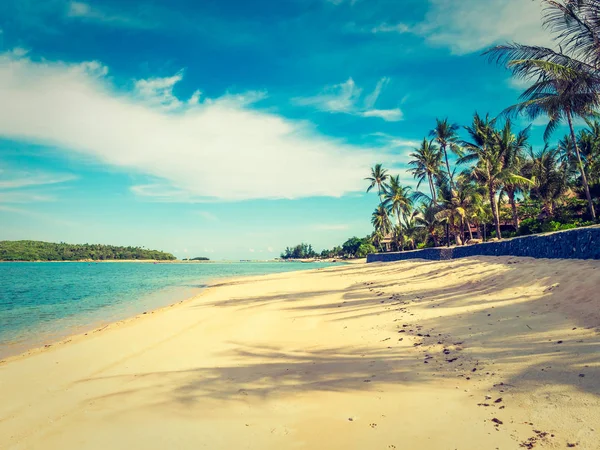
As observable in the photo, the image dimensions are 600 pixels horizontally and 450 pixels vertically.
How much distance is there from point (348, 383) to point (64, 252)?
652 feet

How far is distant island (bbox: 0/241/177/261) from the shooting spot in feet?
483

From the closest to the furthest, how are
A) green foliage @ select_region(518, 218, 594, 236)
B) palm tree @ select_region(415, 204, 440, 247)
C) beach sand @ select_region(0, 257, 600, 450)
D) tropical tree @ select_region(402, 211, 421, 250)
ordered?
beach sand @ select_region(0, 257, 600, 450) → green foliage @ select_region(518, 218, 594, 236) → palm tree @ select_region(415, 204, 440, 247) → tropical tree @ select_region(402, 211, 421, 250)

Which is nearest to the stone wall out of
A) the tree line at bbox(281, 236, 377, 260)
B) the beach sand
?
the beach sand

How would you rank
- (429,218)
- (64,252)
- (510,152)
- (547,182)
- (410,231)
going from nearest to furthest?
(510,152), (547,182), (429,218), (410,231), (64,252)

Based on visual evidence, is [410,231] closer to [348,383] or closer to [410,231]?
[410,231]

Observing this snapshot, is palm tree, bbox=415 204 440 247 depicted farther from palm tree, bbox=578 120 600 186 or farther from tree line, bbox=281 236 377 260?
tree line, bbox=281 236 377 260

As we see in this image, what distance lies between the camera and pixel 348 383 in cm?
494

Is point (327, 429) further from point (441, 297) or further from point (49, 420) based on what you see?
point (441, 297)

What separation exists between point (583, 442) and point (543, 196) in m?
40.2

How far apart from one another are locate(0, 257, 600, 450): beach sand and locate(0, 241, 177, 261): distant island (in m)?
181

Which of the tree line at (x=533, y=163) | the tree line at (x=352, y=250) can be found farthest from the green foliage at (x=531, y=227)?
the tree line at (x=352, y=250)

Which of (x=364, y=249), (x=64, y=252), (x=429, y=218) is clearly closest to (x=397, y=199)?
(x=429, y=218)

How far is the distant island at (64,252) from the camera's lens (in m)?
147

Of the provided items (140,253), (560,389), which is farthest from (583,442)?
(140,253)
